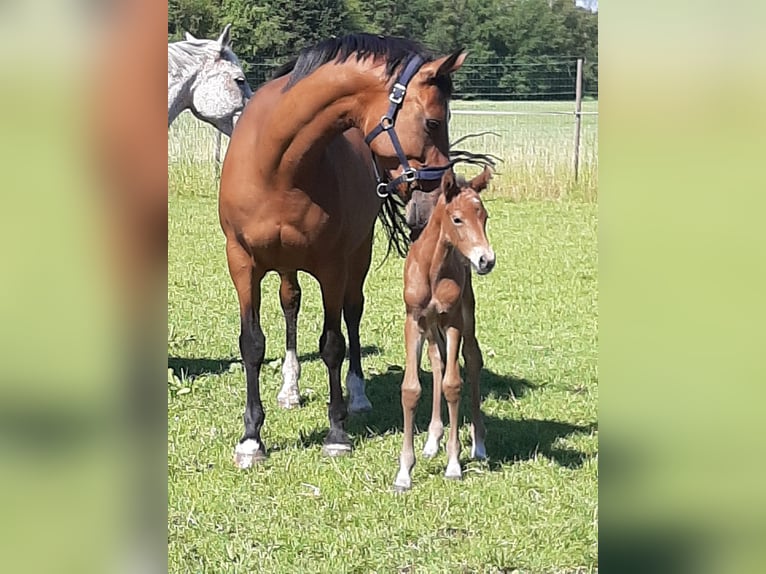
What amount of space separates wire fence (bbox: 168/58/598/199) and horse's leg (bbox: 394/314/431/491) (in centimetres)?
680

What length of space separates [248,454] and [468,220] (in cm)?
165

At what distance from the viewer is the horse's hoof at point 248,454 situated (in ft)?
13.4

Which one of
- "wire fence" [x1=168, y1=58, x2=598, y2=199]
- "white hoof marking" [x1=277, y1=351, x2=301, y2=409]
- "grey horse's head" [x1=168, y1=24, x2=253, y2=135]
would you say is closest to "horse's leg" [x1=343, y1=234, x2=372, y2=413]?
"white hoof marking" [x1=277, y1=351, x2=301, y2=409]

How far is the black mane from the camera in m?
3.36

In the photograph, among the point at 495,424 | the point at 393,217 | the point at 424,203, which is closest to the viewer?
the point at 424,203

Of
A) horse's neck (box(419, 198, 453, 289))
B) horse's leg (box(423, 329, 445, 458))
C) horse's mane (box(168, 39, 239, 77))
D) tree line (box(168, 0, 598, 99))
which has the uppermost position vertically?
tree line (box(168, 0, 598, 99))

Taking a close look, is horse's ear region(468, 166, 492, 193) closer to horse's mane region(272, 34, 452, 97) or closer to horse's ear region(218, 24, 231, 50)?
horse's mane region(272, 34, 452, 97)

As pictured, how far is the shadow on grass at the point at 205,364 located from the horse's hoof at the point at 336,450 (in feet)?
5.55

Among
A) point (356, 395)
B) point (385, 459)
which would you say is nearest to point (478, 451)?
point (385, 459)

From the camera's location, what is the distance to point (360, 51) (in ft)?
11.2

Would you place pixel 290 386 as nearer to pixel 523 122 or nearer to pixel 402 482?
pixel 402 482
